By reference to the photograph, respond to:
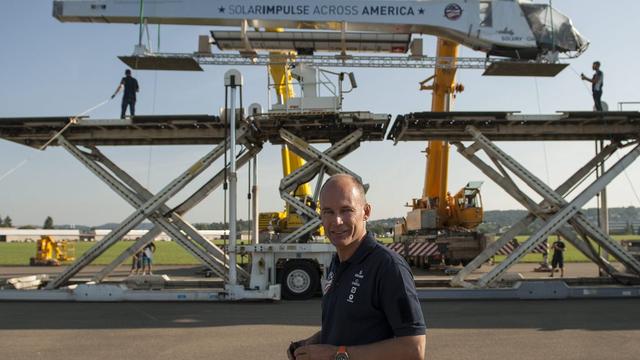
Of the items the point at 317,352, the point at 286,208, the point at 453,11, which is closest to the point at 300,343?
the point at 317,352

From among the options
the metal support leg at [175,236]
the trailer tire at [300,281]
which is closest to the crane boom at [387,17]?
the metal support leg at [175,236]

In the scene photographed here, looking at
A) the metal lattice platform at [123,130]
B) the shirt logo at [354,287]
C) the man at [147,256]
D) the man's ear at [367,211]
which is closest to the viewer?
the shirt logo at [354,287]

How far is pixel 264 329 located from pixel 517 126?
8.88m

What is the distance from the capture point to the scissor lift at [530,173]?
13273 millimetres

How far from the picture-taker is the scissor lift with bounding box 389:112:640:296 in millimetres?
13273

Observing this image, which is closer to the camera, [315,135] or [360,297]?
[360,297]

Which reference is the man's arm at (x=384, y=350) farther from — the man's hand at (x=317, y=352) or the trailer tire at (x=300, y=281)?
the trailer tire at (x=300, y=281)

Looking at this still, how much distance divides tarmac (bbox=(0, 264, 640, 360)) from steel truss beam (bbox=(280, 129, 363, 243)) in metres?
2.30

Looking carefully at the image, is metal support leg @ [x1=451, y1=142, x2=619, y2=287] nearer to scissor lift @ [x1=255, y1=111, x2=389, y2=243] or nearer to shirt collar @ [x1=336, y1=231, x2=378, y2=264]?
scissor lift @ [x1=255, y1=111, x2=389, y2=243]

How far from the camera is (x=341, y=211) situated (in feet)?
8.50

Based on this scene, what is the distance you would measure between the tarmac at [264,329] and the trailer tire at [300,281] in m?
0.44

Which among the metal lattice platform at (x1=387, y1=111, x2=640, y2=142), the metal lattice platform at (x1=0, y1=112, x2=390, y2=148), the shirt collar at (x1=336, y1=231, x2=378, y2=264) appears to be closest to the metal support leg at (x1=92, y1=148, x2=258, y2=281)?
the metal lattice platform at (x1=0, y1=112, x2=390, y2=148)

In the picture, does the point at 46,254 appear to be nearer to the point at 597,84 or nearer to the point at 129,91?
the point at 129,91

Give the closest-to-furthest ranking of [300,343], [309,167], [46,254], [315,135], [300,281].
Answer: [300,343]
[300,281]
[309,167]
[315,135]
[46,254]
